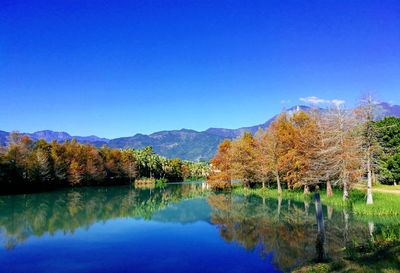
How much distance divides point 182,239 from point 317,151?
25.7 meters

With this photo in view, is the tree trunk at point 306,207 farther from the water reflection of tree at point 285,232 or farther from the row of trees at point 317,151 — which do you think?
the row of trees at point 317,151

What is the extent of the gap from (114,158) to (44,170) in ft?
131

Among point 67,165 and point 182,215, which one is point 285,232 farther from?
point 67,165

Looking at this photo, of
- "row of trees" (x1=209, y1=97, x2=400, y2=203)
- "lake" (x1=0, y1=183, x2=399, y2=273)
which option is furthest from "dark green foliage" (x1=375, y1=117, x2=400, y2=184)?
"lake" (x1=0, y1=183, x2=399, y2=273)

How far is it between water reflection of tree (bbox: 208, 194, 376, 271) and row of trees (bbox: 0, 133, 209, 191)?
52510 mm

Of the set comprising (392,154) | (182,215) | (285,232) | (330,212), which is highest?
(392,154)

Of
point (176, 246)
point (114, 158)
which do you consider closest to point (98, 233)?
point (176, 246)

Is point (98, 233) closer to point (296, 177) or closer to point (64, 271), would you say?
point (64, 271)

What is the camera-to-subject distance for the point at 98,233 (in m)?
29.5

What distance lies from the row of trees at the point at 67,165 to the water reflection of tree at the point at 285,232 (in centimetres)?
5251

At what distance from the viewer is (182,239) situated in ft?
87.4

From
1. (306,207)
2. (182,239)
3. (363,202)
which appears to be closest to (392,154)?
(306,207)

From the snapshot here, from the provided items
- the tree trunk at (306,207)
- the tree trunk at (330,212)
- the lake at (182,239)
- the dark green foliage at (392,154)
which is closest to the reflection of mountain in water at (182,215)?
the lake at (182,239)

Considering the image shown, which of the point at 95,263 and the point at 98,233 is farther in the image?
the point at 98,233
